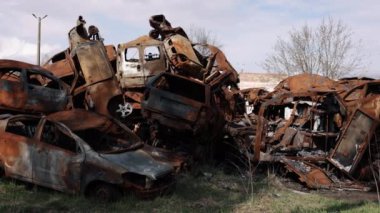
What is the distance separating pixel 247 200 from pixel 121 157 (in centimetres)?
229

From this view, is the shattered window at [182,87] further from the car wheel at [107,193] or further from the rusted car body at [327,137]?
the car wheel at [107,193]

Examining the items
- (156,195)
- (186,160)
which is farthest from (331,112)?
(156,195)

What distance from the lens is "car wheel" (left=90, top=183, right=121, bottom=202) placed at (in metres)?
7.88

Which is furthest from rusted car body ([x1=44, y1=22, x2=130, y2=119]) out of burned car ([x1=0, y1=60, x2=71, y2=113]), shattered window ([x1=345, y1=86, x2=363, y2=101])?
shattered window ([x1=345, y1=86, x2=363, y2=101])

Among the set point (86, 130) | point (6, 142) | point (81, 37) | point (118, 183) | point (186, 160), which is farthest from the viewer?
point (81, 37)

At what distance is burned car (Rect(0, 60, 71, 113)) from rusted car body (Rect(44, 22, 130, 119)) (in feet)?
→ 1.72

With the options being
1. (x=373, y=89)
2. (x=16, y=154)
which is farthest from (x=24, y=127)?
(x=373, y=89)

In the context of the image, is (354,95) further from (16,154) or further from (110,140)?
(16,154)

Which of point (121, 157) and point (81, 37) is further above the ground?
point (81, 37)

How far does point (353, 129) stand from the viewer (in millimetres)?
10406

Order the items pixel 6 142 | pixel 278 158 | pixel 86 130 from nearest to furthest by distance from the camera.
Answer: pixel 6 142
pixel 86 130
pixel 278 158

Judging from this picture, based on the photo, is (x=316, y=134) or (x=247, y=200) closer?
(x=247, y=200)

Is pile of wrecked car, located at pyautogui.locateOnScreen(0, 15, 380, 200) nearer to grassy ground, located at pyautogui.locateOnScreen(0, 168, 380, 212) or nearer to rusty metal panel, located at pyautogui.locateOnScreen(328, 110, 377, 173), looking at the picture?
rusty metal panel, located at pyautogui.locateOnScreen(328, 110, 377, 173)

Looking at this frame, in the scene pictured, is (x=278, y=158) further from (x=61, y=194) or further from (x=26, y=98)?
(x=26, y=98)
